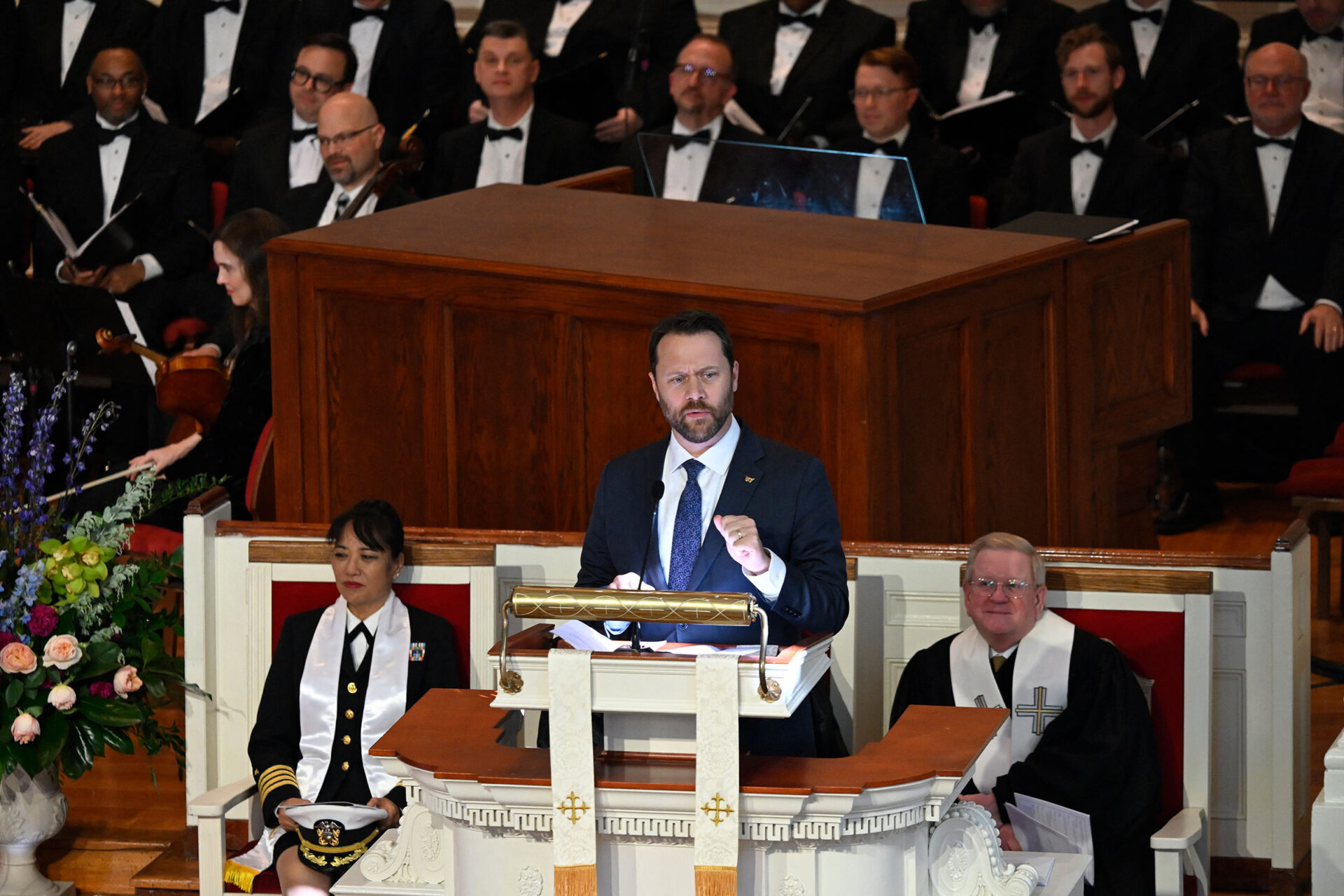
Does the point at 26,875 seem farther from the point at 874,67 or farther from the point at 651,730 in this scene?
the point at 874,67

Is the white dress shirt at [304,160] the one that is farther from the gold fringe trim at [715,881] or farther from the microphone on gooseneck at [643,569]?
the gold fringe trim at [715,881]

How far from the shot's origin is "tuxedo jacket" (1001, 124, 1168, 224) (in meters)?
6.55

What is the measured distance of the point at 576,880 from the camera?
2654 mm

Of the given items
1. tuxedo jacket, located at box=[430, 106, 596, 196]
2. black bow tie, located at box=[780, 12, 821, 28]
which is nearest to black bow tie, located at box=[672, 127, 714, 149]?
tuxedo jacket, located at box=[430, 106, 596, 196]

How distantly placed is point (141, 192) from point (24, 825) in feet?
10.5

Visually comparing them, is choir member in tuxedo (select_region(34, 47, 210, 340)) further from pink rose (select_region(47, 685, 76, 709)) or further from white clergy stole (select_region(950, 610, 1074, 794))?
white clergy stole (select_region(950, 610, 1074, 794))

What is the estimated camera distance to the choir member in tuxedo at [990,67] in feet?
22.8

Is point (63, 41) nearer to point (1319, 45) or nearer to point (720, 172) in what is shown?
point (720, 172)

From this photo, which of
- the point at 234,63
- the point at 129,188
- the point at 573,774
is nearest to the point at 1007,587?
the point at 573,774

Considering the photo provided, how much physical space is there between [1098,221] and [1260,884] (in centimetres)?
184

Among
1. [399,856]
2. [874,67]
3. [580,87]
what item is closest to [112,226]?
[580,87]

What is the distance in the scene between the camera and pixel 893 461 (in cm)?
427

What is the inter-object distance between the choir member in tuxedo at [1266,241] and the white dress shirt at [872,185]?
5.90 ft

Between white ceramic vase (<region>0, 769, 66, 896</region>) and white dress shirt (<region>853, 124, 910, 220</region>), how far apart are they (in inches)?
96.8
